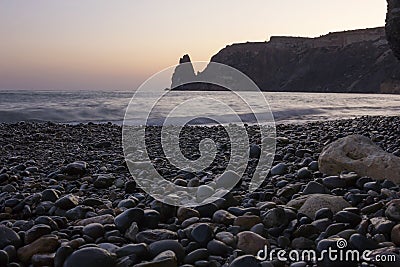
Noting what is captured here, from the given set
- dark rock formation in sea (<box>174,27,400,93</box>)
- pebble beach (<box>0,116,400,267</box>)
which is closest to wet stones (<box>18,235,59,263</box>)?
pebble beach (<box>0,116,400,267</box>)

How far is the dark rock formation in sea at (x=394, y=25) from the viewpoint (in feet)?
17.1

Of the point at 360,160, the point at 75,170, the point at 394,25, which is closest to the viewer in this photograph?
the point at 360,160

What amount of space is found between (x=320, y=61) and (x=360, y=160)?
72.3m

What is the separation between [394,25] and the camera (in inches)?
205

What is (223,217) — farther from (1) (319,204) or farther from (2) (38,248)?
(2) (38,248)

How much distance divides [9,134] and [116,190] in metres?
4.52

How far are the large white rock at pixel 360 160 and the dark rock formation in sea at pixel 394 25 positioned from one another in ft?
8.97

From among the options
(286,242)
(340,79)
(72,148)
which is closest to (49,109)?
(72,148)

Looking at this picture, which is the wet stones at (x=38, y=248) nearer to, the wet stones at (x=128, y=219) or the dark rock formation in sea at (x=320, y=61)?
the wet stones at (x=128, y=219)

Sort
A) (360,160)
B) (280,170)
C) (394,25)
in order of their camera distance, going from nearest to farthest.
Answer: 1. (360,160)
2. (280,170)
3. (394,25)

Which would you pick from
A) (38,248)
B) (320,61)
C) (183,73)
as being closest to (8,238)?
(38,248)

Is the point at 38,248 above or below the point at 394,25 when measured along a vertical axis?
below

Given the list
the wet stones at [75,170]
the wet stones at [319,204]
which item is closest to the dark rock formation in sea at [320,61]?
the wet stones at [75,170]

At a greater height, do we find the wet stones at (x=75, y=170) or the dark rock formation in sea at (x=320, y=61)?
the dark rock formation in sea at (x=320, y=61)
